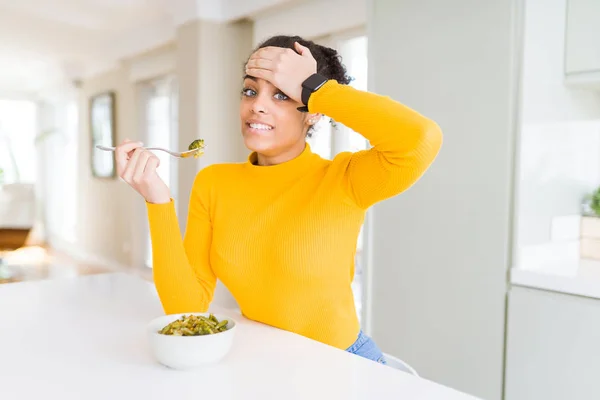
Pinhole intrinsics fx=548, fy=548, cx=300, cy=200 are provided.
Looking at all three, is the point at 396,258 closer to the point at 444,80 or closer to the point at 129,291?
the point at 444,80

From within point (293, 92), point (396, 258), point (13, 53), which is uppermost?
point (13, 53)

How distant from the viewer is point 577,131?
2.10m

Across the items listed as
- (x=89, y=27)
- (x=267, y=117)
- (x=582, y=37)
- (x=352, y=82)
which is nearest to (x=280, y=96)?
(x=267, y=117)

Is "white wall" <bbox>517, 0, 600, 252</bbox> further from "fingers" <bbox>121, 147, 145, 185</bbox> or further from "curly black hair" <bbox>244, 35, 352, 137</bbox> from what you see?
"fingers" <bbox>121, 147, 145, 185</bbox>

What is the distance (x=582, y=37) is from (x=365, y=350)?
1415 mm

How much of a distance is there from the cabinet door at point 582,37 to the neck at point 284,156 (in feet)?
3.92

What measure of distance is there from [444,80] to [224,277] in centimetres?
123

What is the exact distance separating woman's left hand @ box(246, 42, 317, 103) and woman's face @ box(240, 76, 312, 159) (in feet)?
0.28

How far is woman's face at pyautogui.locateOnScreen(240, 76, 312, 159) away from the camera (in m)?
1.18

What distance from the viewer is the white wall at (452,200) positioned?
1871mm

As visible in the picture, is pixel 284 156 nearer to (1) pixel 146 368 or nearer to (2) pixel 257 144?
(2) pixel 257 144

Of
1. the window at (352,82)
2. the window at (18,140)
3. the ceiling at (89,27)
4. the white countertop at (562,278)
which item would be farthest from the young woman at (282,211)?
the window at (18,140)

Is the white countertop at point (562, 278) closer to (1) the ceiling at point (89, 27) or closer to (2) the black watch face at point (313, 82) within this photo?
(2) the black watch face at point (313, 82)

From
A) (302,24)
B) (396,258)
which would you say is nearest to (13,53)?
(302,24)
